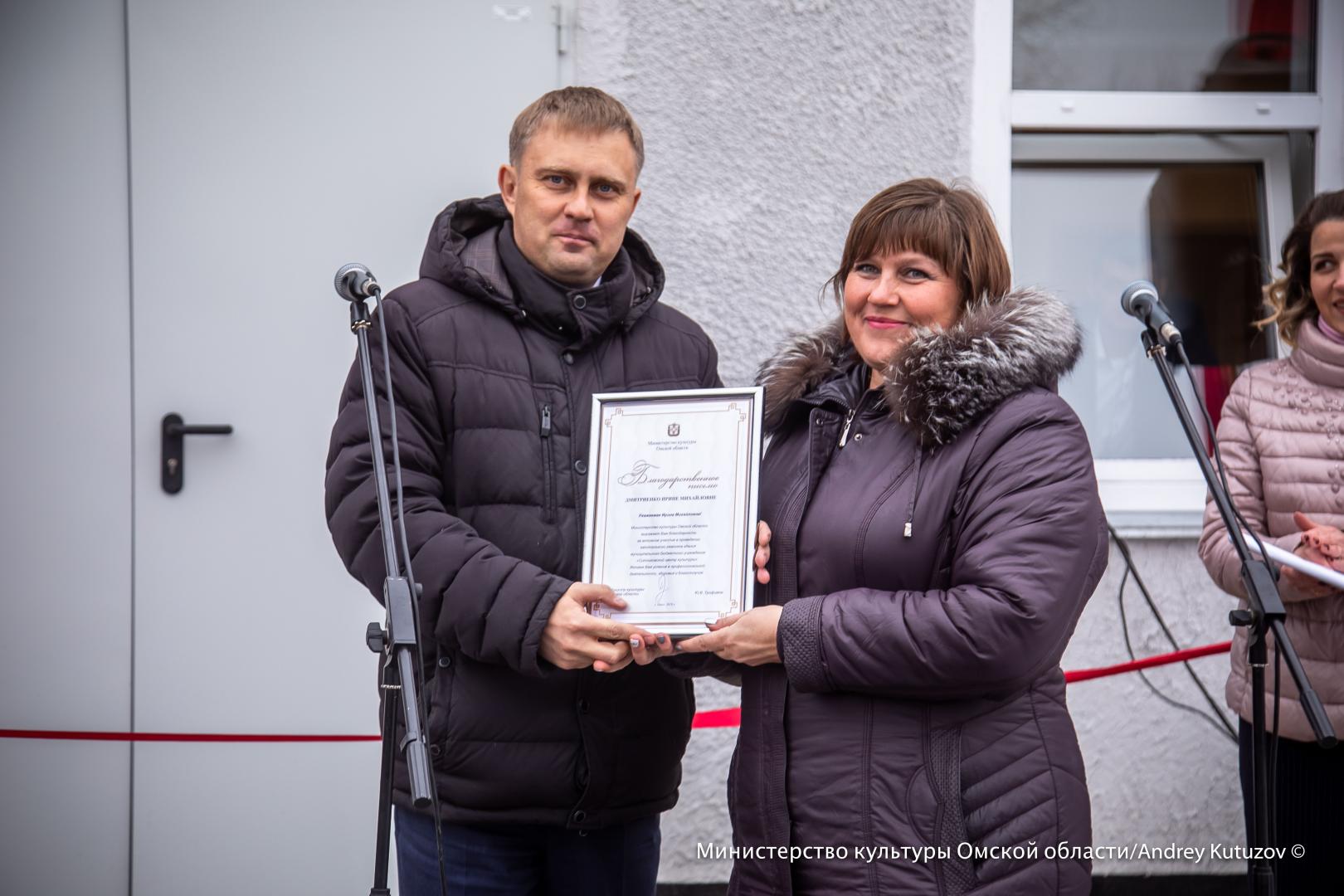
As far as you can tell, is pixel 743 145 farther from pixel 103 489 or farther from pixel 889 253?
pixel 103 489

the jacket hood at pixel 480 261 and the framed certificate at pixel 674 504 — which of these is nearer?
the framed certificate at pixel 674 504

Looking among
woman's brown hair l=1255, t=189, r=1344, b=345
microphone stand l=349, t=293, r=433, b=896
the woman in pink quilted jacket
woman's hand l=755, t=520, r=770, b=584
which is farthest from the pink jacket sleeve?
microphone stand l=349, t=293, r=433, b=896

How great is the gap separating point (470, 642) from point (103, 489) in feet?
6.45

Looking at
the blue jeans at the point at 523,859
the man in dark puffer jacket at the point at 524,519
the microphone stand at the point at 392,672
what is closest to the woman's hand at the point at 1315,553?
the man in dark puffer jacket at the point at 524,519

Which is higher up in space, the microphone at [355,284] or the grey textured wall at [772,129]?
the grey textured wall at [772,129]

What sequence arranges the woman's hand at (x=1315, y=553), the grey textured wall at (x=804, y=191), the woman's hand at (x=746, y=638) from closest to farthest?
the woman's hand at (x=746, y=638) < the woman's hand at (x=1315, y=553) < the grey textured wall at (x=804, y=191)

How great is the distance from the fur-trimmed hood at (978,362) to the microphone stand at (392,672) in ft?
2.82

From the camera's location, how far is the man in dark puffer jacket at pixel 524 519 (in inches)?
84.3

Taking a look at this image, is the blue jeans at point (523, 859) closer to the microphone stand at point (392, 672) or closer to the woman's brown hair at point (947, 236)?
the microphone stand at point (392, 672)

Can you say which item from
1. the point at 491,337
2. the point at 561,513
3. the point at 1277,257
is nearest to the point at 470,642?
the point at 561,513

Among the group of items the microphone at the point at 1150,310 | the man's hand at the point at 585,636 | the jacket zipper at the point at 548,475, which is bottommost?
the man's hand at the point at 585,636

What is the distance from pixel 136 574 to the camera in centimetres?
359

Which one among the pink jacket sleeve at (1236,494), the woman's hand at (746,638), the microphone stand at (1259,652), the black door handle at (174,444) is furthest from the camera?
the black door handle at (174,444)

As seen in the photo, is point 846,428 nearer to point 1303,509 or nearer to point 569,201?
point 569,201
